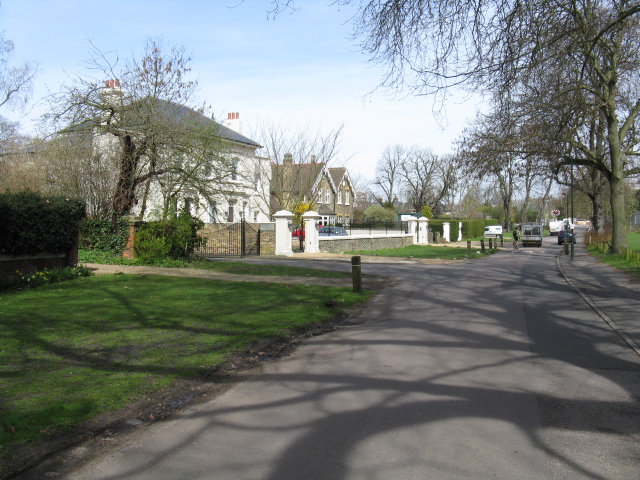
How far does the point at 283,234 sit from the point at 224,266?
8.72 metres

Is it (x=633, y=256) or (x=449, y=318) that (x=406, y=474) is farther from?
(x=633, y=256)

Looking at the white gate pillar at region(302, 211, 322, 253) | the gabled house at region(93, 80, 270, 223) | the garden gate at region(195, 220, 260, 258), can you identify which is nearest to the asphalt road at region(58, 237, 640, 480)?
the gabled house at region(93, 80, 270, 223)

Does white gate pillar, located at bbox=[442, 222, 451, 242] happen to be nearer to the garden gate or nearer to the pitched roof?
the pitched roof

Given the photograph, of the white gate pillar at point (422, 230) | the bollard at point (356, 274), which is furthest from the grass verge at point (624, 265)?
the white gate pillar at point (422, 230)

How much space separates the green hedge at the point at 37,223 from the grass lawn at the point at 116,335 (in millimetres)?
1390

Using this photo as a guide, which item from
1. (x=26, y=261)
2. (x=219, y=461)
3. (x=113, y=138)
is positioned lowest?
(x=219, y=461)

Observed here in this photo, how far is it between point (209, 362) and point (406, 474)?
375cm

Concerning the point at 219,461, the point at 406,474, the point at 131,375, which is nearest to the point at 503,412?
the point at 406,474

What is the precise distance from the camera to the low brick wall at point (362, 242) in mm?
31500

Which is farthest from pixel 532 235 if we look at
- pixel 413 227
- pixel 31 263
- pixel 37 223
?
pixel 31 263

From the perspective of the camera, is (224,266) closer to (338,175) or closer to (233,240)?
(233,240)

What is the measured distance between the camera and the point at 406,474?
3998mm

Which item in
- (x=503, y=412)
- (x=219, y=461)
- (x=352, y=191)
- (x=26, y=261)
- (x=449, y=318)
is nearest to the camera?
(x=219, y=461)

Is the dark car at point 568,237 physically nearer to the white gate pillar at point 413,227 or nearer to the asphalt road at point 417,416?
the white gate pillar at point 413,227
